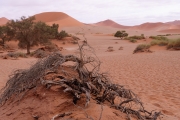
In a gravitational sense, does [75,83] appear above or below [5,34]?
below

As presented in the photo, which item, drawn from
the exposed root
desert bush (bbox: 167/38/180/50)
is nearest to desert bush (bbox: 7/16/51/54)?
desert bush (bbox: 167/38/180/50)

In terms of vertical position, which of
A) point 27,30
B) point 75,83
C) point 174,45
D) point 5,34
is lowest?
point 174,45

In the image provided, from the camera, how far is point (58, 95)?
3586mm

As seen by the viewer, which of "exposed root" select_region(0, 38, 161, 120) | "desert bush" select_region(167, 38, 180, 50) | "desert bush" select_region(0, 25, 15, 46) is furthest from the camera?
"desert bush" select_region(0, 25, 15, 46)

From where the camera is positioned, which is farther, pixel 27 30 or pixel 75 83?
pixel 27 30

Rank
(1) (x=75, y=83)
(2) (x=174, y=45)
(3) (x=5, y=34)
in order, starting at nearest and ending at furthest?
(1) (x=75, y=83) → (2) (x=174, y=45) → (3) (x=5, y=34)

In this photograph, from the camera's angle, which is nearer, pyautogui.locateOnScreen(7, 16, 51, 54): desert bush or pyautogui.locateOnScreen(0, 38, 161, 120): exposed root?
pyautogui.locateOnScreen(0, 38, 161, 120): exposed root

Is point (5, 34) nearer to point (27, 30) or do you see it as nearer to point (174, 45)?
point (27, 30)

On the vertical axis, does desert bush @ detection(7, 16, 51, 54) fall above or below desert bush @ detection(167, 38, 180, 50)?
above

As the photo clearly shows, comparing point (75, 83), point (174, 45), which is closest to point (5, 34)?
point (174, 45)

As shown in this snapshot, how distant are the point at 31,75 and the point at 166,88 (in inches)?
176

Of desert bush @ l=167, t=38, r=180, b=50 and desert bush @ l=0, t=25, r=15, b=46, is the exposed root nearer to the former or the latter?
desert bush @ l=167, t=38, r=180, b=50

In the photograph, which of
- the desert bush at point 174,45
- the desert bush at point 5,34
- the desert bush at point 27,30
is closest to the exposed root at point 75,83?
the desert bush at point 27,30

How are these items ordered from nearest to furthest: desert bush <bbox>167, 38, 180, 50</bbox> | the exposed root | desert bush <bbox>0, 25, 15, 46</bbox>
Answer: the exposed root, desert bush <bbox>167, 38, 180, 50</bbox>, desert bush <bbox>0, 25, 15, 46</bbox>
